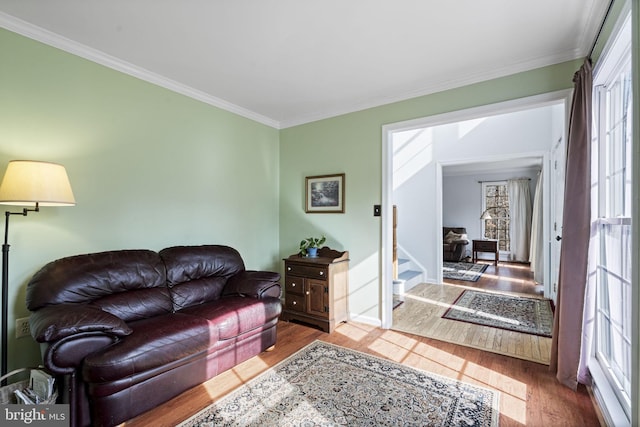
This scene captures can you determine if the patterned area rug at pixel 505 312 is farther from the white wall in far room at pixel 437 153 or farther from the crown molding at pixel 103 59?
the crown molding at pixel 103 59

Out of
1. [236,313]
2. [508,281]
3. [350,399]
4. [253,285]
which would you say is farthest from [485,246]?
[236,313]

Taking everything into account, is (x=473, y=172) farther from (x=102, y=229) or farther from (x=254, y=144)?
(x=102, y=229)

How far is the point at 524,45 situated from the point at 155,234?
140 inches

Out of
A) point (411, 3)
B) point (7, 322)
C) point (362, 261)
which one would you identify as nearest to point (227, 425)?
point (7, 322)

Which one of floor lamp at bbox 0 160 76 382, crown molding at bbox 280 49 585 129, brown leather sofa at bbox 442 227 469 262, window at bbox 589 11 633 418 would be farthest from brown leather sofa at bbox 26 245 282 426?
brown leather sofa at bbox 442 227 469 262

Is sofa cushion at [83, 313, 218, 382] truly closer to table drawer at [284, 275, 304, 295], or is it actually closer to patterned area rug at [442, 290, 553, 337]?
table drawer at [284, 275, 304, 295]

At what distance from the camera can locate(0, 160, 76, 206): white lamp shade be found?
1867 millimetres

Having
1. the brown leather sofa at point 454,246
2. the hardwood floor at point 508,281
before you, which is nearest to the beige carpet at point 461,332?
the hardwood floor at point 508,281

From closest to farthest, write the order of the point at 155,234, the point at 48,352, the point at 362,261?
the point at 48,352 → the point at 155,234 → the point at 362,261

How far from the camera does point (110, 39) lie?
237 centimetres

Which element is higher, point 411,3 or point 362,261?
point 411,3

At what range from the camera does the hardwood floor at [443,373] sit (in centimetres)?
192

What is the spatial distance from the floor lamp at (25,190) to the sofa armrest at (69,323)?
38 centimetres

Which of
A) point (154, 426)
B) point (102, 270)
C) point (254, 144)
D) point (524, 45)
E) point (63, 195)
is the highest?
point (524, 45)
